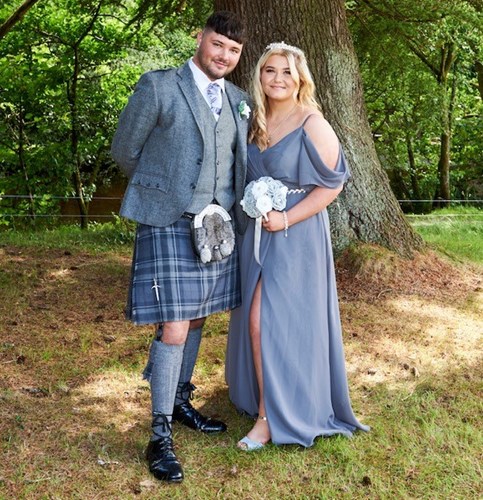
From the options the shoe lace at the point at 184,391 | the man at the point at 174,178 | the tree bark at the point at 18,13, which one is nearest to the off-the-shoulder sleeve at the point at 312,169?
the man at the point at 174,178

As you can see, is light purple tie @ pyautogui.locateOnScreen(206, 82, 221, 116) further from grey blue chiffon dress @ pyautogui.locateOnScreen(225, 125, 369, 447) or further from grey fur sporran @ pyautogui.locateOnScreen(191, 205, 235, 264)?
grey fur sporran @ pyautogui.locateOnScreen(191, 205, 235, 264)

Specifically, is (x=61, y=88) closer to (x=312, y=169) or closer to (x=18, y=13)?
(x=18, y=13)

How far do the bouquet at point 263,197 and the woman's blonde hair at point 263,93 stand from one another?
7.8 inches

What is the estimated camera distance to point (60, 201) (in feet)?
42.8

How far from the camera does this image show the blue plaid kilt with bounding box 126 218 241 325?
3.34 meters

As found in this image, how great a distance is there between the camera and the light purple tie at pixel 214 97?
337 cm

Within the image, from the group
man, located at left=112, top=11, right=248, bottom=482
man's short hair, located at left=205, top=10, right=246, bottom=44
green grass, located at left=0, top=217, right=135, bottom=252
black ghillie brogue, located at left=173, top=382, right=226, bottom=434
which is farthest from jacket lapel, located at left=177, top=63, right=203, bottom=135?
green grass, located at left=0, top=217, right=135, bottom=252

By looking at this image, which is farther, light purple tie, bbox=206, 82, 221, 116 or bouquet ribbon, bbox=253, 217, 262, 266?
bouquet ribbon, bbox=253, 217, 262, 266

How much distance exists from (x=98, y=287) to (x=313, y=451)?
10.4ft

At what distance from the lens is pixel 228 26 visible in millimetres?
3229

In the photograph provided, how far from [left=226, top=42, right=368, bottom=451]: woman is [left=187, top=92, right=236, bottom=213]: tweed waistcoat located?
0.61 ft

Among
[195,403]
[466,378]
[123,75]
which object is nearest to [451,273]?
[466,378]

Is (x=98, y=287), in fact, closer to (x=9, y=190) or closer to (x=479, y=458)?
(x=479, y=458)

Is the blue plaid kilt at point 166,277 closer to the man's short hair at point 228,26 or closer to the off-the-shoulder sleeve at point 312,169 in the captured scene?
the off-the-shoulder sleeve at point 312,169
